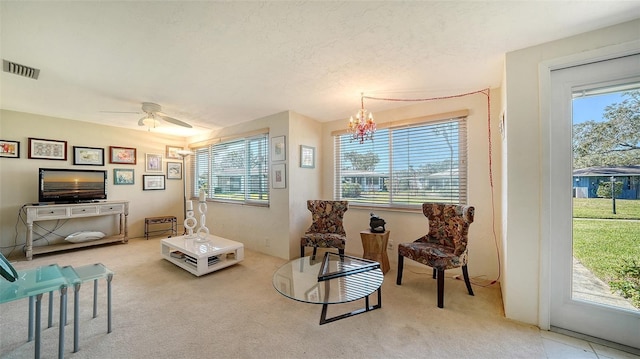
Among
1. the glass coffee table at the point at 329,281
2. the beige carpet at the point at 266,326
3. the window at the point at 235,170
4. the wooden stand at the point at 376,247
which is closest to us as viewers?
the beige carpet at the point at 266,326

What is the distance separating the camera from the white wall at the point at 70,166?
3.69 m

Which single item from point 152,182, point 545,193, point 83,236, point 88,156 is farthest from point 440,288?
point 88,156

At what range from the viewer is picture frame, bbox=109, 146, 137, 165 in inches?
183

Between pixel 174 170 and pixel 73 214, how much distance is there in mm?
1939

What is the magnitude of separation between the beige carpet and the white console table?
1.99 meters

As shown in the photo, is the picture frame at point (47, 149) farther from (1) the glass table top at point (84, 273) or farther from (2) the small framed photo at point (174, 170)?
(1) the glass table top at point (84, 273)

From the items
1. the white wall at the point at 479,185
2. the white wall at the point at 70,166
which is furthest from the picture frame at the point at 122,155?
the white wall at the point at 479,185

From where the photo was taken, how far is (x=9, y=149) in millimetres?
3695

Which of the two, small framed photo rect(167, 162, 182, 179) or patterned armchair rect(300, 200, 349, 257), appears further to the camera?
small framed photo rect(167, 162, 182, 179)

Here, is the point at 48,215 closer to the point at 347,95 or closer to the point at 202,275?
the point at 202,275

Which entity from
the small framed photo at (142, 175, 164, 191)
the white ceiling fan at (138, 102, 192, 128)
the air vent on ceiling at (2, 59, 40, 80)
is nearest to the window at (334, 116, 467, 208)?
the white ceiling fan at (138, 102, 192, 128)

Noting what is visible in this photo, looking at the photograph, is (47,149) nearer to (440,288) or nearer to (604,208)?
(440,288)

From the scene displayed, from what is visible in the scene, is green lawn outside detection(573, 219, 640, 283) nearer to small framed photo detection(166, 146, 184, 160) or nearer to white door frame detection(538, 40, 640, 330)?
white door frame detection(538, 40, 640, 330)

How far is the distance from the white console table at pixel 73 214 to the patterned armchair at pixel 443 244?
494 cm
